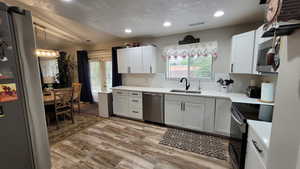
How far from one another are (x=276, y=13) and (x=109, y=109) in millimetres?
3804

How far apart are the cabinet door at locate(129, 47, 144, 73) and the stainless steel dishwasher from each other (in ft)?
2.86

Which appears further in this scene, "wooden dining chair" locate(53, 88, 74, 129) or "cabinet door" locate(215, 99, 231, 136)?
"wooden dining chair" locate(53, 88, 74, 129)

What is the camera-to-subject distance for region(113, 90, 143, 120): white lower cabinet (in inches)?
129

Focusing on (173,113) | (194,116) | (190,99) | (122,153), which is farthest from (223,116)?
(122,153)

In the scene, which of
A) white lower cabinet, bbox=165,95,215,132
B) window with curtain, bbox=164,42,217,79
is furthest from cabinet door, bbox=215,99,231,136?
window with curtain, bbox=164,42,217,79

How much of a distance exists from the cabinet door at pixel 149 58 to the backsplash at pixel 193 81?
36cm

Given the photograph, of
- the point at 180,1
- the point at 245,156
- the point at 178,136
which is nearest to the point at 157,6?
the point at 180,1

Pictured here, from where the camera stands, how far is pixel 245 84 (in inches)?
106

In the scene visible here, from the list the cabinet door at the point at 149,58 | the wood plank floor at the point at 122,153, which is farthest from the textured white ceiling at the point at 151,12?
the wood plank floor at the point at 122,153

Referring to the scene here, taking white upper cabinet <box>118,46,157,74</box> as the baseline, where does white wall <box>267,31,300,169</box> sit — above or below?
below

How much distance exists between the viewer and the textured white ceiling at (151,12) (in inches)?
69.6

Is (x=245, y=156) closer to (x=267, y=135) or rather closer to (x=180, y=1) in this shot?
(x=267, y=135)

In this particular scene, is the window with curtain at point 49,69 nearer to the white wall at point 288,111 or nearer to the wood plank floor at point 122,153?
the wood plank floor at point 122,153

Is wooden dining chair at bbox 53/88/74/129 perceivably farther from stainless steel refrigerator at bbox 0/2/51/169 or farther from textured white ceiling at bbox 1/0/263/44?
stainless steel refrigerator at bbox 0/2/51/169
